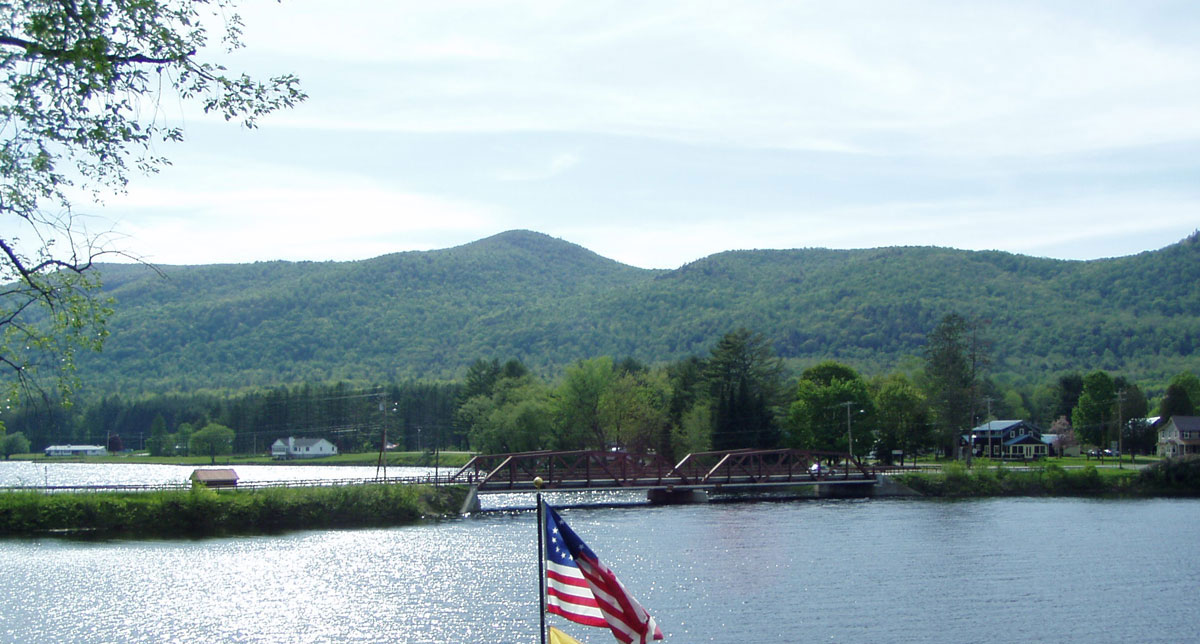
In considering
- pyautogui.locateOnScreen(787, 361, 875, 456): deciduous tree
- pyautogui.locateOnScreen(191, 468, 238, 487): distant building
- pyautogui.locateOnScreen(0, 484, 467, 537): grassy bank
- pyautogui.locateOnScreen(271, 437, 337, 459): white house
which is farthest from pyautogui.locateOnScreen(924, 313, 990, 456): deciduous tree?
pyautogui.locateOnScreen(271, 437, 337, 459): white house

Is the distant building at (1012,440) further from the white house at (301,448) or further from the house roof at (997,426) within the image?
the white house at (301,448)

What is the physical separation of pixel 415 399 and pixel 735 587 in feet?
490

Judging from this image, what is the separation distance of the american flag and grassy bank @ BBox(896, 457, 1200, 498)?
82.0 metres

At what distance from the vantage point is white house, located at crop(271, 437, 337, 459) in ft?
634

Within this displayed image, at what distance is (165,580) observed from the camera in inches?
1834

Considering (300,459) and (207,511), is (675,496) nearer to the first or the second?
(207,511)

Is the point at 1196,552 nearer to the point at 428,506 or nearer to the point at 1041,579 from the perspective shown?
the point at 1041,579

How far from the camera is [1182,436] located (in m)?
121

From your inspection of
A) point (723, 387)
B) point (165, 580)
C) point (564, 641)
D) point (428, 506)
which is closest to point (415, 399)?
point (723, 387)

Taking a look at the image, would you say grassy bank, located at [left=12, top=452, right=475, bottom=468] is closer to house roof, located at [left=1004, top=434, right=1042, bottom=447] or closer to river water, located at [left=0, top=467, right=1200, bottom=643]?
house roof, located at [left=1004, top=434, right=1042, bottom=447]

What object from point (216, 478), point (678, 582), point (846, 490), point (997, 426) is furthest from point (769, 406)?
point (678, 582)

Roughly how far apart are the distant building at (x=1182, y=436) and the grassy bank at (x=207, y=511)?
298 feet

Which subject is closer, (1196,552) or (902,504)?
(1196,552)

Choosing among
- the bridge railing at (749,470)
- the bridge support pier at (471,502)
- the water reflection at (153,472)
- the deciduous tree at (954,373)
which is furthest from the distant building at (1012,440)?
the bridge support pier at (471,502)
